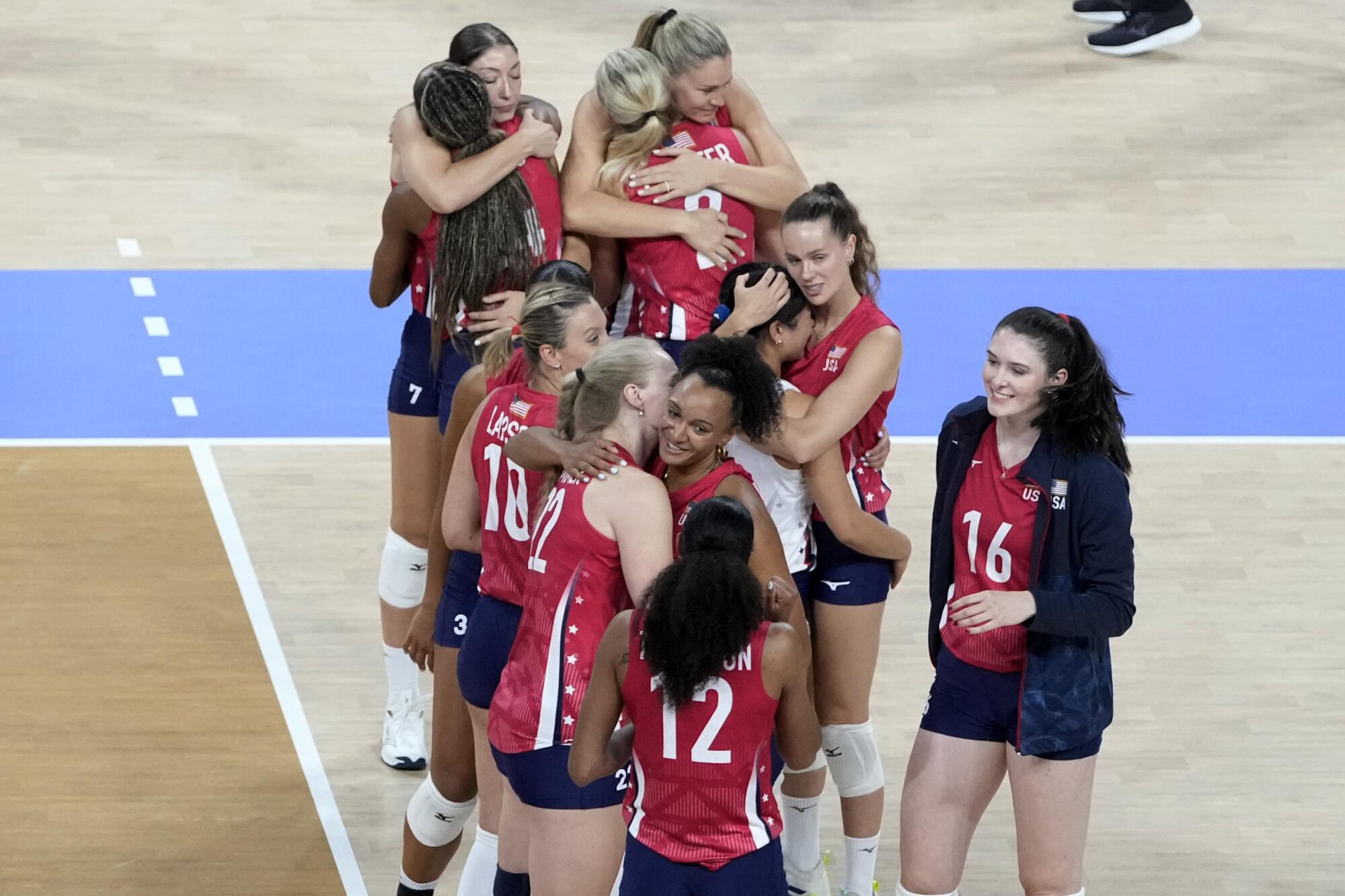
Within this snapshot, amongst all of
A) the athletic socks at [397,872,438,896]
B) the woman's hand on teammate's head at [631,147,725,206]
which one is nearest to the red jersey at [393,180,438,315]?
the woman's hand on teammate's head at [631,147,725,206]

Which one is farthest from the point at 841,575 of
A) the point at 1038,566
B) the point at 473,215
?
the point at 473,215

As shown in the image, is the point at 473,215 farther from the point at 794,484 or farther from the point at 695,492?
the point at 695,492

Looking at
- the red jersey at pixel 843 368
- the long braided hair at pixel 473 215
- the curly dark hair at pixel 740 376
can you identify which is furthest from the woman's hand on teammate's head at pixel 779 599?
the long braided hair at pixel 473 215

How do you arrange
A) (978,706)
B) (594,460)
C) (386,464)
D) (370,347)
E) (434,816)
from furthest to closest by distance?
(370,347) → (386,464) → (434,816) → (978,706) → (594,460)

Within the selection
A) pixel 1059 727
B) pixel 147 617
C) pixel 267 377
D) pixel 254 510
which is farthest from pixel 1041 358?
pixel 267 377

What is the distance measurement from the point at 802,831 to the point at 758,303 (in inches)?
58.3

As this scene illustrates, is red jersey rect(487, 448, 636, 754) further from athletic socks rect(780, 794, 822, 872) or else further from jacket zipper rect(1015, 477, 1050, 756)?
athletic socks rect(780, 794, 822, 872)

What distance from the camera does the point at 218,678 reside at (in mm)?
6090

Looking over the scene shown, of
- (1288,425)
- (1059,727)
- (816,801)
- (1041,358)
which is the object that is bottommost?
(1288,425)

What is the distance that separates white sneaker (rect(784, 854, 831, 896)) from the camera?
484 centimetres

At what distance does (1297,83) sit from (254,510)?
306 inches

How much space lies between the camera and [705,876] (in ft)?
11.6

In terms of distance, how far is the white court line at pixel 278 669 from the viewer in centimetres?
523

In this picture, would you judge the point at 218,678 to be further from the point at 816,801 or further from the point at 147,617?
the point at 816,801
